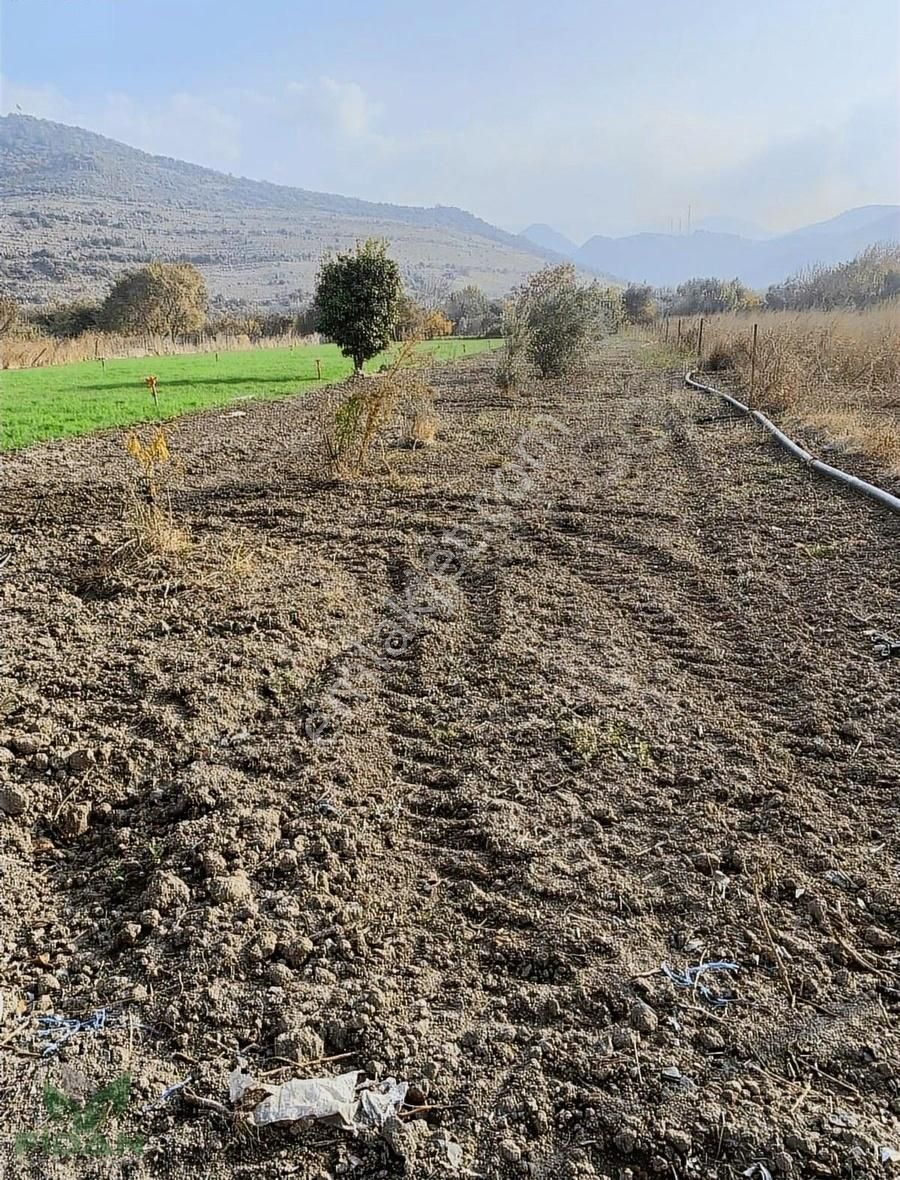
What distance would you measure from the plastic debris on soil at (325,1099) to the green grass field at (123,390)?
701 cm

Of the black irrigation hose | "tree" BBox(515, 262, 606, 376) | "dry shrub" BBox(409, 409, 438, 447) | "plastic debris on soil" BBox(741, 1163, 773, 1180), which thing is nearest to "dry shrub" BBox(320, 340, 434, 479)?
"dry shrub" BBox(409, 409, 438, 447)

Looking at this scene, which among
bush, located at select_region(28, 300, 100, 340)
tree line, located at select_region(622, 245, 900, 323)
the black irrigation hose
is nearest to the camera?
the black irrigation hose

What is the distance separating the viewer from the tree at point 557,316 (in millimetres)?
15844

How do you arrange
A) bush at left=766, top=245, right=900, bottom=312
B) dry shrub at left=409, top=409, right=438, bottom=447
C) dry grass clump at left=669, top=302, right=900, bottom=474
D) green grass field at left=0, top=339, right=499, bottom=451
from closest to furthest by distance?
dry grass clump at left=669, top=302, right=900, bottom=474
dry shrub at left=409, top=409, right=438, bottom=447
green grass field at left=0, top=339, right=499, bottom=451
bush at left=766, top=245, right=900, bottom=312

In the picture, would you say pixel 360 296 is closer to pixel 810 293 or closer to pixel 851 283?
pixel 851 283

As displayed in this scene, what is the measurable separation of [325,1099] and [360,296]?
15.3 m

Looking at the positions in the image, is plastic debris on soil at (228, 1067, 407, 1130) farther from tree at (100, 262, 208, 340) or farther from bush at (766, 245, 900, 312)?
tree at (100, 262, 208, 340)

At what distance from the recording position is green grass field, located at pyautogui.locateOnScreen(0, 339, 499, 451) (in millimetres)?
9825

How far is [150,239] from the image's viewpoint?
395 feet

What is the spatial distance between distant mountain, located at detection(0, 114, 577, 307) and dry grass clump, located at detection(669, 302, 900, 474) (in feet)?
154

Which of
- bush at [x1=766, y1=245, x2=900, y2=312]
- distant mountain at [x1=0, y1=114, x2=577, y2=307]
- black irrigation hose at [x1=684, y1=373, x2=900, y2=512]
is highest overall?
distant mountain at [x1=0, y1=114, x2=577, y2=307]

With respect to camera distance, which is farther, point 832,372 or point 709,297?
point 709,297

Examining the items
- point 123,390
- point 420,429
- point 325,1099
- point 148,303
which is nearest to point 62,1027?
point 325,1099

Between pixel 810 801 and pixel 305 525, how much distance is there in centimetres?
407
